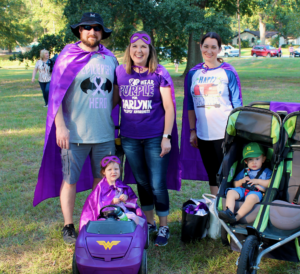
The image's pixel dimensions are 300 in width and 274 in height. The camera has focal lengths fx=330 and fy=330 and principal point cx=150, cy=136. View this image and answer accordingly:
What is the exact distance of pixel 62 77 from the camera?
318cm

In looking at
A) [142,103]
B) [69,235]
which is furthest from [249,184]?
[69,235]

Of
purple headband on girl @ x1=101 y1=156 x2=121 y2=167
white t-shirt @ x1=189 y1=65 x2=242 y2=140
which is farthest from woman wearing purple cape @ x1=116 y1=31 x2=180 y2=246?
white t-shirt @ x1=189 y1=65 x2=242 y2=140

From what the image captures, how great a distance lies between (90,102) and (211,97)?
49.3 inches

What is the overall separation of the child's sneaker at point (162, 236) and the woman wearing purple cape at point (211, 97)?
812 mm

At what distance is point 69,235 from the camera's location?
3510mm

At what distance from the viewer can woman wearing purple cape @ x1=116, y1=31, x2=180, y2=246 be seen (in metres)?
3.20

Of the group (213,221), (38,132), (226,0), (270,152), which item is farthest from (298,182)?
(226,0)

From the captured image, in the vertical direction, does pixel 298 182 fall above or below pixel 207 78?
below

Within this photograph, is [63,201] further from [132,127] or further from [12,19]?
[12,19]

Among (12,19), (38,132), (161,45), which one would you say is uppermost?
(12,19)

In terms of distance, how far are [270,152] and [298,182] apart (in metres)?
0.46

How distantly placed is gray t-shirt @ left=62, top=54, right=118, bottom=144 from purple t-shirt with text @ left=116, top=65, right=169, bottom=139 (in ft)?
0.51

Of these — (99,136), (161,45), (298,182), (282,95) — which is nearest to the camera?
(298,182)

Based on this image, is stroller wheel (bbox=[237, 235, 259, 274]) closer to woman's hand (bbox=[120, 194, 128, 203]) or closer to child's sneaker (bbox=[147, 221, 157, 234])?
woman's hand (bbox=[120, 194, 128, 203])
